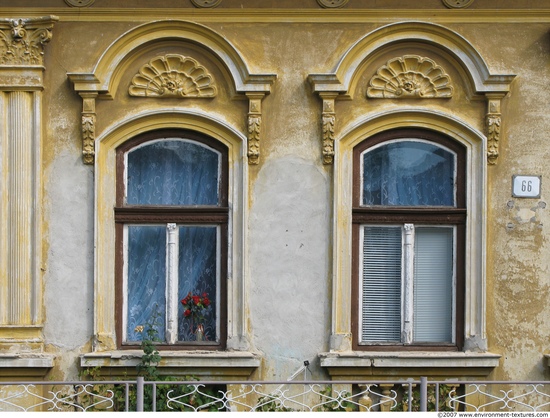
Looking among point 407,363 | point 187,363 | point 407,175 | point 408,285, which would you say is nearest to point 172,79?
point 407,175

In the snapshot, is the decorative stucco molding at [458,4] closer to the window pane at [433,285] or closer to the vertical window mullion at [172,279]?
the window pane at [433,285]

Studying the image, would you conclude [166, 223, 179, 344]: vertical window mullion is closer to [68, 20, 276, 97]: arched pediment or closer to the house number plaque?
[68, 20, 276, 97]: arched pediment

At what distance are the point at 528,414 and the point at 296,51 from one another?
3.57m

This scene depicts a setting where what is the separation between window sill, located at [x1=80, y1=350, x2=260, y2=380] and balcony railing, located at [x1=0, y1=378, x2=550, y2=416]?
0.12 meters

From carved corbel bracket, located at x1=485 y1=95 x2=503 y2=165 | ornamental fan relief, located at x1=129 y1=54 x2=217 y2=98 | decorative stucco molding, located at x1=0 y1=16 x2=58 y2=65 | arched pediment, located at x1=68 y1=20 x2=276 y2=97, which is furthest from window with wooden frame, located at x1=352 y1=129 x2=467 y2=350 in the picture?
decorative stucco molding, located at x1=0 y1=16 x2=58 y2=65

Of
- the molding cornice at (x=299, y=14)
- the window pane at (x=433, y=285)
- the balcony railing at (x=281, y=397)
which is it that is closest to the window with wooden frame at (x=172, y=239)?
the balcony railing at (x=281, y=397)

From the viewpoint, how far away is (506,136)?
8977 millimetres

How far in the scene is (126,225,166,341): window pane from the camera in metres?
9.07

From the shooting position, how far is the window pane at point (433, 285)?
9.08 meters

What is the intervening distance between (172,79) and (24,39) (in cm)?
130

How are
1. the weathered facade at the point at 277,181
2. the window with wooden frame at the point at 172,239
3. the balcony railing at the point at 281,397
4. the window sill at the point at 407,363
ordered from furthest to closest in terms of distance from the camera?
1. the window with wooden frame at the point at 172,239
2. the weathered facade at the point at 277,181
3. the window sill at the point at 407,363
4. the balcony railing at the point at 281,397

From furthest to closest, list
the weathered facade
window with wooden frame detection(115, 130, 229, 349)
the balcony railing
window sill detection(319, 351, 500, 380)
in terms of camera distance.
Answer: window with wooden frame detection(115, 130, 229, 349), the weathered facade, window sill detection(319, 351, 500, 380), the balcony railing

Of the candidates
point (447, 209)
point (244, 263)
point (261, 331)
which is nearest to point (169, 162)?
point (244, 263)

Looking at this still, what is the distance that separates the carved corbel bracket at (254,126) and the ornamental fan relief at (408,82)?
955 millimetres
